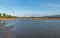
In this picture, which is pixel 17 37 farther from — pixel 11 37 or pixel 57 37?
pixel 57 37

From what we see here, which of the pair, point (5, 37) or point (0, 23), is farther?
point (0, 23)

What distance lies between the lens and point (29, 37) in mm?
7074

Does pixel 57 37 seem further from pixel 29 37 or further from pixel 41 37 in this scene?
pixel 29 37

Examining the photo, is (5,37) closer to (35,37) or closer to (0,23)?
(35,37)

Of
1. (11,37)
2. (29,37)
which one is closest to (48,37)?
(29,37)

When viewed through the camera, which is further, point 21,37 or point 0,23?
point 0,23

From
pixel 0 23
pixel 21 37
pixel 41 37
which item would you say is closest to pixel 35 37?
pixel 41 37

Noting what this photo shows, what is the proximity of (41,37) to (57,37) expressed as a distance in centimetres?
88

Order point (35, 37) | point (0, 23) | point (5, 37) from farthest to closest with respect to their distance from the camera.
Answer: point (0, 23) < point (35, 37) < point (5, 37)

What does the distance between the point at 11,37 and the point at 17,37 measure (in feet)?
1.25

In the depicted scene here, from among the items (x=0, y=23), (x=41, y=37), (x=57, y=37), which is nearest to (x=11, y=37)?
(x=41, y=37)

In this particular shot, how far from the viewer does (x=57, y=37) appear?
689 centimetres

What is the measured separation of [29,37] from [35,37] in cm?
37

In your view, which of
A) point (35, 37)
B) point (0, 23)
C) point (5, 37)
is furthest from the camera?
point (0, 23)
